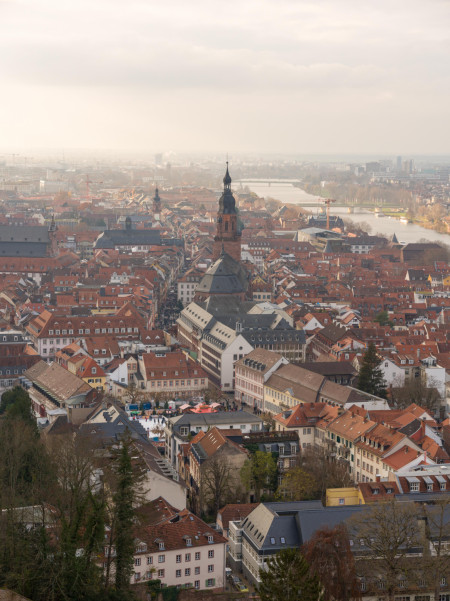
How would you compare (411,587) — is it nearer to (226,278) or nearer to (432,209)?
(226,278)

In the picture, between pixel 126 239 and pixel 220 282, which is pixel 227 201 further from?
pixel 126 239

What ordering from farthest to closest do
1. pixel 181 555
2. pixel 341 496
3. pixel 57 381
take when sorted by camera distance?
pixel 57 381 < pixel 341 496 < pixel 181 555

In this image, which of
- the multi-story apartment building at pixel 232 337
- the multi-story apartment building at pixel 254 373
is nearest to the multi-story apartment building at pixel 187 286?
the multi-story apartment building at pixel 232 337

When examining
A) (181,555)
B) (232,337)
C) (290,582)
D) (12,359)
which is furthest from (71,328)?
(290,582)

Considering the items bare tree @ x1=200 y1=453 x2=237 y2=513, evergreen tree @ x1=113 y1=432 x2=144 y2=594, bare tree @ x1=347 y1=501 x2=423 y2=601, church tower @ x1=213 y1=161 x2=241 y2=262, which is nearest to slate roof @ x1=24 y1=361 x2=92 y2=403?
bare tree @ x1=200 y1=453 x2=237 y2=513

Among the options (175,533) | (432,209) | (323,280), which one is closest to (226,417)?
(175,533)
